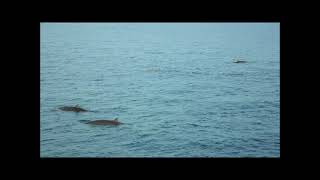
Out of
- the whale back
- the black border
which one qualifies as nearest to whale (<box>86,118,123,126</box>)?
the whale back

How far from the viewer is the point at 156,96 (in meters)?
7.60

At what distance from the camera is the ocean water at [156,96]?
701 cm

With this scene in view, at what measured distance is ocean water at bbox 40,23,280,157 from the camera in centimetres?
701
